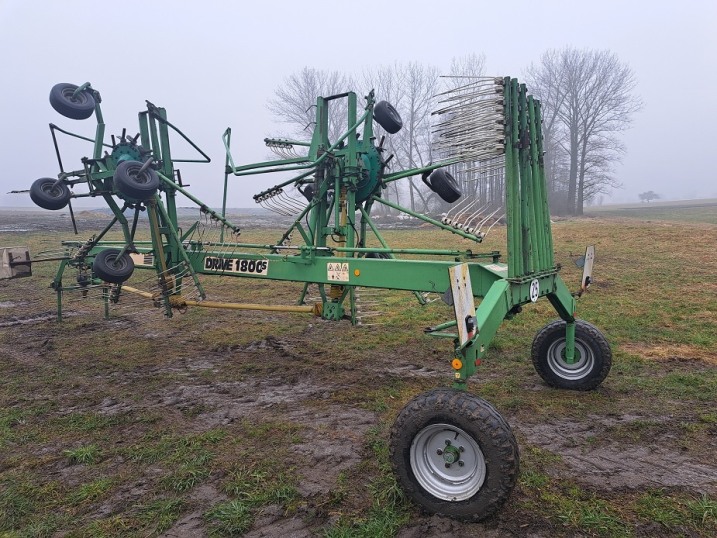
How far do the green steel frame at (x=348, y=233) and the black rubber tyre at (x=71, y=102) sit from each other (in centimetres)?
12

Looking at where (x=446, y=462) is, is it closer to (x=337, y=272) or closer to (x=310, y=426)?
(x=310, y=426)

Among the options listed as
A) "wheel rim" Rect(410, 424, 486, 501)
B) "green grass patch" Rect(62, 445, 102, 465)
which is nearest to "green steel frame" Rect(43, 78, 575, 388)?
"wheel rim" Rect(410, 424, 486, 501)

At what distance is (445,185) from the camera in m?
5.70

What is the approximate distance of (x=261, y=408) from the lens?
192 inches

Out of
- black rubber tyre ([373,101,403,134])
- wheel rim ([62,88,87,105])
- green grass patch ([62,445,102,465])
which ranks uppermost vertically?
wheel rim ([62,88,87,105])

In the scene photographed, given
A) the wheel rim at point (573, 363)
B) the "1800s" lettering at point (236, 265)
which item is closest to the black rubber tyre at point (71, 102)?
the "1800s" lettering at point (236, 265)

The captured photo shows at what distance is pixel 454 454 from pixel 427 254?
2.69 meters

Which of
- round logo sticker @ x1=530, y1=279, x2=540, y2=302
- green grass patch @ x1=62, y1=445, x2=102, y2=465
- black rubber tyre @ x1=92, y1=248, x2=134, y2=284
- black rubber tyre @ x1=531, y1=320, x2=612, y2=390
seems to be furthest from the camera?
black rubber tyre @ x1=92, y1=248, x2=134, y2=284

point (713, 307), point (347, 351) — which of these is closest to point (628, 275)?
point (713, 307)

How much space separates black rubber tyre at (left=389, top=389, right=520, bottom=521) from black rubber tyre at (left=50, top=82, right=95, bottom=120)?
4947 mm

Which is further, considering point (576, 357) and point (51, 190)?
point (51, 190)

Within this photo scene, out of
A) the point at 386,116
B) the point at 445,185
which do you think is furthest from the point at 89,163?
the point at 445,185

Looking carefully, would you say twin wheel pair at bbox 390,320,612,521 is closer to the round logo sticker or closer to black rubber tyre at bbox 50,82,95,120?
the round logo sticker

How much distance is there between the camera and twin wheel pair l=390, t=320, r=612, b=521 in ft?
9.74
